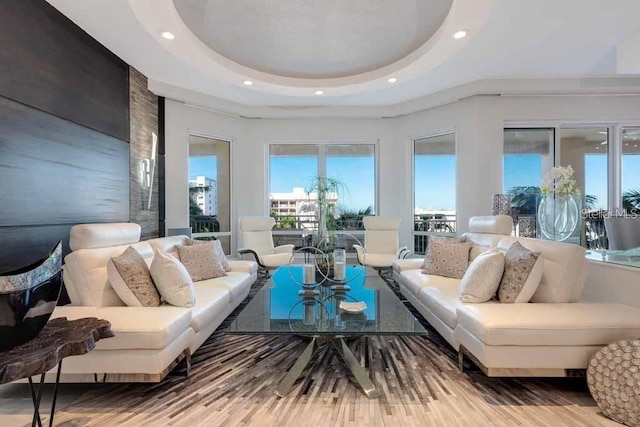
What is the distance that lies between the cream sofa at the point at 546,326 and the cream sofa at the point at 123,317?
6.39ft

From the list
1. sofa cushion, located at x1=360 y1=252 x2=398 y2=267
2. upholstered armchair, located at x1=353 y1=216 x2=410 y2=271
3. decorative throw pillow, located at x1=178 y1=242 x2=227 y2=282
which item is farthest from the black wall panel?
upholstered armchair, located at x1=353 y1=216 x2=410 y2=271

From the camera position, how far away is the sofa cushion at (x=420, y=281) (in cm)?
340

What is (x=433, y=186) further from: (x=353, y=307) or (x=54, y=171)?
(x=54, y=171)

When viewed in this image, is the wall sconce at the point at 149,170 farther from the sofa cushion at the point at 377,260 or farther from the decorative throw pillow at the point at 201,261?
the sofa cushion at the point at 377,260

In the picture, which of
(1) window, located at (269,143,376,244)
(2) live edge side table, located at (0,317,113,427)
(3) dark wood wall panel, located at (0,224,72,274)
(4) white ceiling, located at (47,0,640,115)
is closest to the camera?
(2) live edge side table, located at (0,317,113,427)

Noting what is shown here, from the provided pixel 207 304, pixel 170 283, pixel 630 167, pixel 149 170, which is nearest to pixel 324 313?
pixel 207 304

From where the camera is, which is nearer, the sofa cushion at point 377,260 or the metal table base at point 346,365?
the metal table base at point 346,365

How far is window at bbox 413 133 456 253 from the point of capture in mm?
5582

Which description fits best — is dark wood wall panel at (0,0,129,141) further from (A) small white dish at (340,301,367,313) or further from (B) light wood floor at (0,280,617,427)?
(A) small white dish at (340,301,367,313)

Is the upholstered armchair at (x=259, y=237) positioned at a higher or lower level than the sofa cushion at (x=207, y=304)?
higher

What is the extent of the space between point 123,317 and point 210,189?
12.6 ft

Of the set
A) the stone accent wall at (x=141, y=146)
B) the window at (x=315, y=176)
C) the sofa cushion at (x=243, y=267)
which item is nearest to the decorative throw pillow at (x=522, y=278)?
the sofa cushion at (x=243, y=267)

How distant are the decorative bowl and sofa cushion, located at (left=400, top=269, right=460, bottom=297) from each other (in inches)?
114

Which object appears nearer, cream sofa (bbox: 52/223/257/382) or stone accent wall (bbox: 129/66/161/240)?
cream sofa (bbox: 52/223/257/382)
